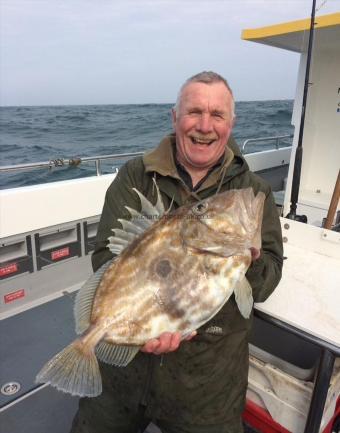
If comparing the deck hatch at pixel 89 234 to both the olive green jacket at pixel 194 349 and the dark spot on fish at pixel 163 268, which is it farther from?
the dark spot on fish at pixel 163 268

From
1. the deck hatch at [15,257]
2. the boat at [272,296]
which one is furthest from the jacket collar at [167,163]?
the deck hatch at [15,257]

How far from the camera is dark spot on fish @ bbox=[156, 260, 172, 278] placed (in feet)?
5.53

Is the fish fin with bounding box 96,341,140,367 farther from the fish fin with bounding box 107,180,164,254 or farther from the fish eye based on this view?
the fish eye

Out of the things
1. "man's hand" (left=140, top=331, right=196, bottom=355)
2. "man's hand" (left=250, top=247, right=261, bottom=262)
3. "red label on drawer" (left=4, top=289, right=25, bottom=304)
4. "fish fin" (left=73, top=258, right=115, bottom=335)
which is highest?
"man's hand" (left=250, top=247, right=261, bottom=262)

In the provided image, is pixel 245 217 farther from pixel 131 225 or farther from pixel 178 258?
pixel 131 225

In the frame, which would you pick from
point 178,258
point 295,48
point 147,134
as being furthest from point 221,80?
point 147,134

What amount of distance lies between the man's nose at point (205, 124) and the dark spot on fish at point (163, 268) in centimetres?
74

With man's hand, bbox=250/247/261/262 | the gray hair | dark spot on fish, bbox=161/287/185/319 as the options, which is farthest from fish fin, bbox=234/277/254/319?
the gray hair

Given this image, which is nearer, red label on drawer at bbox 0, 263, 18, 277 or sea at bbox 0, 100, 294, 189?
red label on drawer at bbox 0, 263, 18, 277

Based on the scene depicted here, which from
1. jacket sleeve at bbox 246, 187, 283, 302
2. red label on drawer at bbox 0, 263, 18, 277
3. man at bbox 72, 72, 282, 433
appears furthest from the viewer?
red label on drawer at bbox 0, 263, 18, 277

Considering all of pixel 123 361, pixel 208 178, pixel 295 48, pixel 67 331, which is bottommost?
pixel 67 331

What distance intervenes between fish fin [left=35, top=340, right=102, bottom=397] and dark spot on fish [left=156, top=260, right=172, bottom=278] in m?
0.44

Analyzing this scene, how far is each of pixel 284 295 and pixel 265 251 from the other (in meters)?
0.33

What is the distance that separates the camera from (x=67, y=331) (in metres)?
3.75
